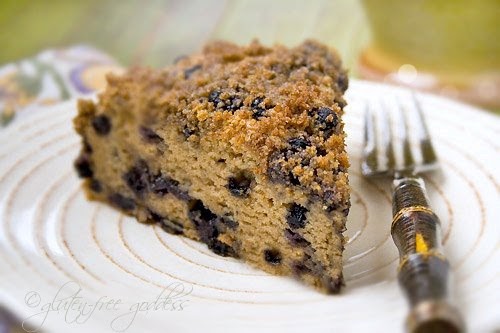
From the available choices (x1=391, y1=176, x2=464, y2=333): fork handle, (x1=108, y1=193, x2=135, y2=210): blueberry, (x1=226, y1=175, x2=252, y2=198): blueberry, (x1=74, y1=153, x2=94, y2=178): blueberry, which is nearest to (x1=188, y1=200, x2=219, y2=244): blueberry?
(x1=226, y1=175, x2=252, y2=198): blueberry

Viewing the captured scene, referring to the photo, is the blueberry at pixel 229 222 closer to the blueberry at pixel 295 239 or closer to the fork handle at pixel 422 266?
the blueberry at pixel 295 239

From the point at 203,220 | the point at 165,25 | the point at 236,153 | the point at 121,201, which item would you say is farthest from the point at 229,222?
the point at 165,25

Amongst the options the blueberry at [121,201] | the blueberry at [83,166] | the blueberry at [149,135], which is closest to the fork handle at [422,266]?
the blueberry at [149,135]

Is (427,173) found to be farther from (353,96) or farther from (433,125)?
(353,96)

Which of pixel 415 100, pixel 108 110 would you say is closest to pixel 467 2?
pixel 415 100

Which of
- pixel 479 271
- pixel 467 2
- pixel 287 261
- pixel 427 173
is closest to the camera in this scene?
pixel 479 271

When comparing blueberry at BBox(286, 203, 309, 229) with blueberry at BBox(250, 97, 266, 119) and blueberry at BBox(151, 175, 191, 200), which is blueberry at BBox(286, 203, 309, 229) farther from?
blueberry at BBox(151, 175, 191, 200)
